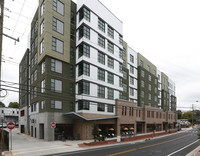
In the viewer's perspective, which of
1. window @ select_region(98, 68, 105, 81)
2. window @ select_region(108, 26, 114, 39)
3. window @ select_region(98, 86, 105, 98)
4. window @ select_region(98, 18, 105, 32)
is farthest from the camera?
window @ select_region(108, 26, 114, 39)

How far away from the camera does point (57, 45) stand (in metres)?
36.3

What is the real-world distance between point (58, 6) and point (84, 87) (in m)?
16.5

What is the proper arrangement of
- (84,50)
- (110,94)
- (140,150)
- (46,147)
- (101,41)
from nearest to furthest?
(140,150) → (46,147) → (84,50) → (101,41) → (110,94)

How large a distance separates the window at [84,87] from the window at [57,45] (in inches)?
289

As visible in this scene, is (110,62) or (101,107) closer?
(101,107)

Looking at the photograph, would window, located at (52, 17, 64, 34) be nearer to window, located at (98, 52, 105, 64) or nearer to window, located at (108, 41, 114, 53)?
window, located at (98, 52, 105, 64)

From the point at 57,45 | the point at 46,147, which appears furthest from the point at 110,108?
the point at 46,147

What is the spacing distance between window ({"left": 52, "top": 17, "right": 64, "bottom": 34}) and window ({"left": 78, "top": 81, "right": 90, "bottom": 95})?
10844 mm

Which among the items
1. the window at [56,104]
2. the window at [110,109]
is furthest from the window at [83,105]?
the window at [110,109]

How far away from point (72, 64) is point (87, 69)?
359 centimetres

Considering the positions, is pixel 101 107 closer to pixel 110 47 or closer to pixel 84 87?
pixel 84 87

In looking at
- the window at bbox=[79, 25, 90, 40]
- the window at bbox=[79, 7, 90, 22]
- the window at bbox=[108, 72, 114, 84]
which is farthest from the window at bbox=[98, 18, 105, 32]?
the window at bbox=[108, 72, 114, 84]

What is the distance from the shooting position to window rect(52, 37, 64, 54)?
3578 centimetres

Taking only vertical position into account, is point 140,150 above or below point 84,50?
below
